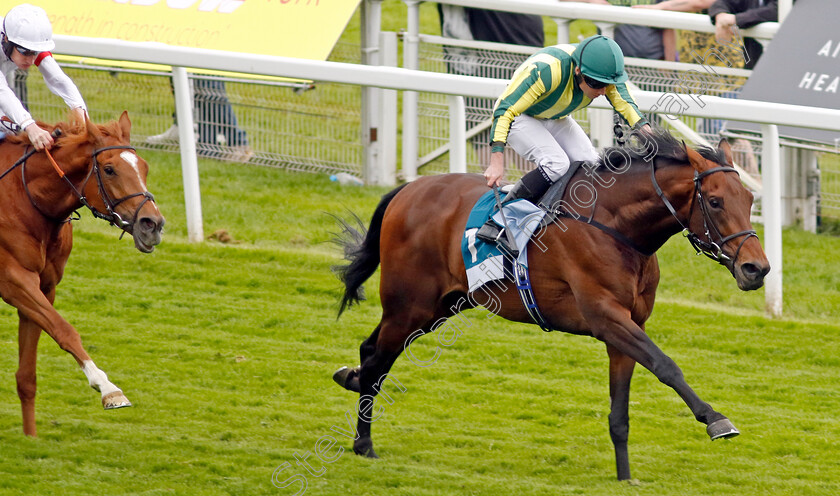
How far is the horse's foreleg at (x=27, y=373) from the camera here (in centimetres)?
562

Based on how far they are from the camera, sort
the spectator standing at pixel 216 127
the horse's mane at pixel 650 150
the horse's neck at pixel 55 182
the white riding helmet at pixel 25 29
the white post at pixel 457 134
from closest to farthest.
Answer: the horse's mane at pixel 650 150, the horse's neck at pixel 55 182, the white riding helmet at pixel 25 29, the white post at pixel 457 134, the spectator standing at pixel 216 127

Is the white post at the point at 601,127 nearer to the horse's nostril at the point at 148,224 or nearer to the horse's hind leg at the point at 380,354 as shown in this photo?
the horse's hind leg at the point at 380,354

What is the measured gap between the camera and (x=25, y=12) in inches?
217

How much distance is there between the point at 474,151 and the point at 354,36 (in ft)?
4.95

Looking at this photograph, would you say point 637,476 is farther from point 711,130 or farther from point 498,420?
point 711,130

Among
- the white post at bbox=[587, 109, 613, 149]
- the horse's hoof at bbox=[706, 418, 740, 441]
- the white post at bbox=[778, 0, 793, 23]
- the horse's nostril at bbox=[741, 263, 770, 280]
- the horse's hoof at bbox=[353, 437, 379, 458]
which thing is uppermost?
the white post at bbox=[778, 0, 793, 23]

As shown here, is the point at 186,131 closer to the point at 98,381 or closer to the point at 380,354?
the point at 380,354

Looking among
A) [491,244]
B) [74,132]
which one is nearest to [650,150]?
[491,244]

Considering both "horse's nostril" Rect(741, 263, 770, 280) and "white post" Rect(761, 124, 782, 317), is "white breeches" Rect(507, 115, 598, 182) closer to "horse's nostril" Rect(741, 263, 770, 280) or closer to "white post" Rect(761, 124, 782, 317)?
"horse's nostril" Rect(741, 263, 770, 280)

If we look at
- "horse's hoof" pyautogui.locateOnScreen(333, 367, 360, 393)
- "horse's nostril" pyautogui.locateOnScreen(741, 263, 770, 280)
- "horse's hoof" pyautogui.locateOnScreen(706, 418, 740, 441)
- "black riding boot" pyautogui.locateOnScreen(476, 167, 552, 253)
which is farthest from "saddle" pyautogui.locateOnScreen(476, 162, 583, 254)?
"horse's hoof" pyautogui.locateOnScreen(706, 418, 740, 441)


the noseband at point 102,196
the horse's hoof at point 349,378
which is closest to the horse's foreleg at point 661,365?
the horse's hoof at point 349,378

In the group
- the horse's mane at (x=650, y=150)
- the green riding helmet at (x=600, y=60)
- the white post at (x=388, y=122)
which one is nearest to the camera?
the horse's mane at (x=650, y=150)

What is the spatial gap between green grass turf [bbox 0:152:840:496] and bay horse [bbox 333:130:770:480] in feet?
1.37

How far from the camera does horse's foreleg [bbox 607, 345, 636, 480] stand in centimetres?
533
